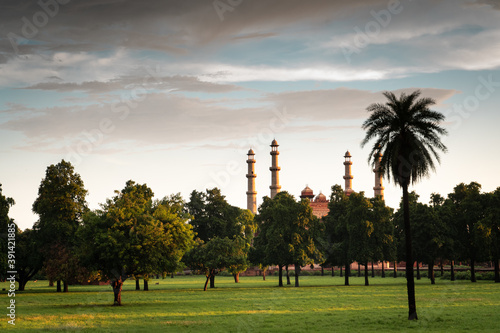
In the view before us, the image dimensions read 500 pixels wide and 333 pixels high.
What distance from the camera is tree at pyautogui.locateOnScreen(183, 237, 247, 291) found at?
228ft

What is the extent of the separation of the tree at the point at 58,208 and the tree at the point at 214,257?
14.0 metres

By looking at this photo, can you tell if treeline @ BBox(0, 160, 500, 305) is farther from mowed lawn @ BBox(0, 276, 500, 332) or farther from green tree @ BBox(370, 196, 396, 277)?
mowed lawn @ BBox(0, 276, 500, 332)

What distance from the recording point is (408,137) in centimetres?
3219

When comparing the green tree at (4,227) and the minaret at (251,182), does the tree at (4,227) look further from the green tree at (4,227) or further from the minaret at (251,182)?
the minaret at (251,182)

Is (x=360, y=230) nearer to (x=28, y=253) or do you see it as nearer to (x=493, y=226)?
A: (x=493, y=226)

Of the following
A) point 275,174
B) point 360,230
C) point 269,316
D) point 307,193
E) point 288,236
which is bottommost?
point 269,316

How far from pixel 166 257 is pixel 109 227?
16.5 ft

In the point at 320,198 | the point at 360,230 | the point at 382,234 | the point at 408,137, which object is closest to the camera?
the point at 408,137

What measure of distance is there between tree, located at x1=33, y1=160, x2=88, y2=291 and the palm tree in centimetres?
4359

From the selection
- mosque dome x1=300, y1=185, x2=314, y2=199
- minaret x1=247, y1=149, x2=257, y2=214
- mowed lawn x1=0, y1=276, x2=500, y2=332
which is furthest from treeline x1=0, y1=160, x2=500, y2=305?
mosque dome x1=300, y1=185, x2=314, y2=199

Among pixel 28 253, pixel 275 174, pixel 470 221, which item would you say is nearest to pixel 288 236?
pixel 470 221

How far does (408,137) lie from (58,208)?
4646cm

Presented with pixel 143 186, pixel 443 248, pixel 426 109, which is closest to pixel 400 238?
pixel 443 248

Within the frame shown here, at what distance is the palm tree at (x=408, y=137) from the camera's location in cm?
3209
